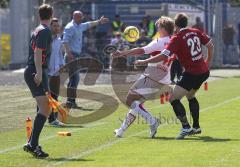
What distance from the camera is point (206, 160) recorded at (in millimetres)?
10719

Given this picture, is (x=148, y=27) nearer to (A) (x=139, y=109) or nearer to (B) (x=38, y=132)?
(A) (x=139, y=109)

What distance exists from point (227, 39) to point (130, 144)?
26.0 meters

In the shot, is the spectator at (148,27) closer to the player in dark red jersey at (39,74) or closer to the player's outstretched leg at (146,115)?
the player's outstretched leg at (146,115)

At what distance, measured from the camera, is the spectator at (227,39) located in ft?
123

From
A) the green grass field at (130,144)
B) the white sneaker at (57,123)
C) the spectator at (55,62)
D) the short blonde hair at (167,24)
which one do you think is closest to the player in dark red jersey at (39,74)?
the green grass field at (130,144)

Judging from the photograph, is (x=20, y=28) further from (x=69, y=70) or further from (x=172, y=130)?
(x=172, y=130)

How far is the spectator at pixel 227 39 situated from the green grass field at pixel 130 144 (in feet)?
63.2

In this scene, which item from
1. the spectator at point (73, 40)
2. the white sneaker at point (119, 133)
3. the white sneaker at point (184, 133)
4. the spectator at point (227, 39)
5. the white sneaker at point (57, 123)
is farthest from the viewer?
the spectator at point (227, 39)

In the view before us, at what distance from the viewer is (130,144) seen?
12.6 meters

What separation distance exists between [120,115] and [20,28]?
21371 mm

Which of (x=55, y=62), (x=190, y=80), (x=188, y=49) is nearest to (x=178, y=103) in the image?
(x=190, y=80)

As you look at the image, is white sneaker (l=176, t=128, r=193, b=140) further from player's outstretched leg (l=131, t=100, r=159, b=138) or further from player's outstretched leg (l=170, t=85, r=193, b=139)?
player's outstretched leg (l=131, t=100, r=159, b=138)

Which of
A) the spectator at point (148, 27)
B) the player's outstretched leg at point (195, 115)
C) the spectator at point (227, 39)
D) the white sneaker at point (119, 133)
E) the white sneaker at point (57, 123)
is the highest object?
the player's outstretched leg at point (195, 115)

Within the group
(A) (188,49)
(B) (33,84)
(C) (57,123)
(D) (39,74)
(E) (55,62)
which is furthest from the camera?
(E) (55,62)
